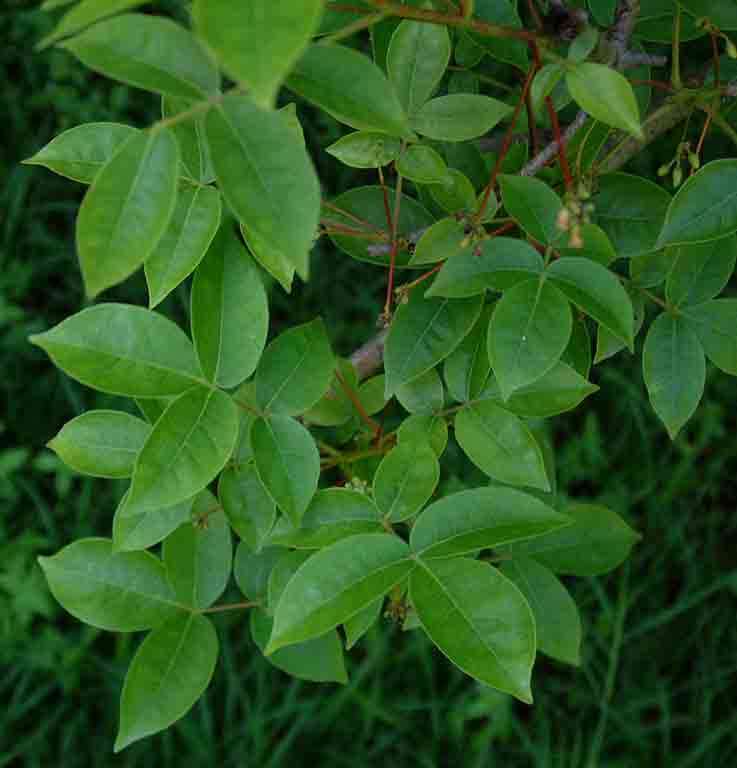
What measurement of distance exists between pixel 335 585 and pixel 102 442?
0.86 feet

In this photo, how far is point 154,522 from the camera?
0.95m

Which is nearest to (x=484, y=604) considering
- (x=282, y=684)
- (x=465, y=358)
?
(x=465, y=358)

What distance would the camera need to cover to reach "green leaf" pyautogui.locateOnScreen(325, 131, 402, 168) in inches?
36.4

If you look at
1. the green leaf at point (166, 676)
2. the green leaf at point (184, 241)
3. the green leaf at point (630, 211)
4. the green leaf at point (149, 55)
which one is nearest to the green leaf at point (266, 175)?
the green leaf at point (149, 55)

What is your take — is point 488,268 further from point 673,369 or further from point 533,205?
point 673,369

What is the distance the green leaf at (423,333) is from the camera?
953 mm

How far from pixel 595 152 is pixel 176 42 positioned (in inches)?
17.7

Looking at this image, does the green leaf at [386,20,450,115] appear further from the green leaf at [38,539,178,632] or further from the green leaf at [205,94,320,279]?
the green leaf at [38,539,178,632]

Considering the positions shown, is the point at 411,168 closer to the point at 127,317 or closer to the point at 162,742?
the point at 127,317

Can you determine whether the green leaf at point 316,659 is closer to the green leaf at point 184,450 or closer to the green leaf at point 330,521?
the green leaf at point 330,521

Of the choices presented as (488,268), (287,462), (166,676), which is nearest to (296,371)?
(287,462)

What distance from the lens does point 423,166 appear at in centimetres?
90

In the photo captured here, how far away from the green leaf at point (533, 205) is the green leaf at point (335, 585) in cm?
28

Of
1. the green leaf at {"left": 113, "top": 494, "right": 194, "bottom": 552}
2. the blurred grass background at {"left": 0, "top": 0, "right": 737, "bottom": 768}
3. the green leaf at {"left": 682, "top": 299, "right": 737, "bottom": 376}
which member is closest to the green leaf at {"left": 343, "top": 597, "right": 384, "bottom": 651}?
the green leaf at {"left": 113, "top": 494, "right": 194, "bottom": 552}
